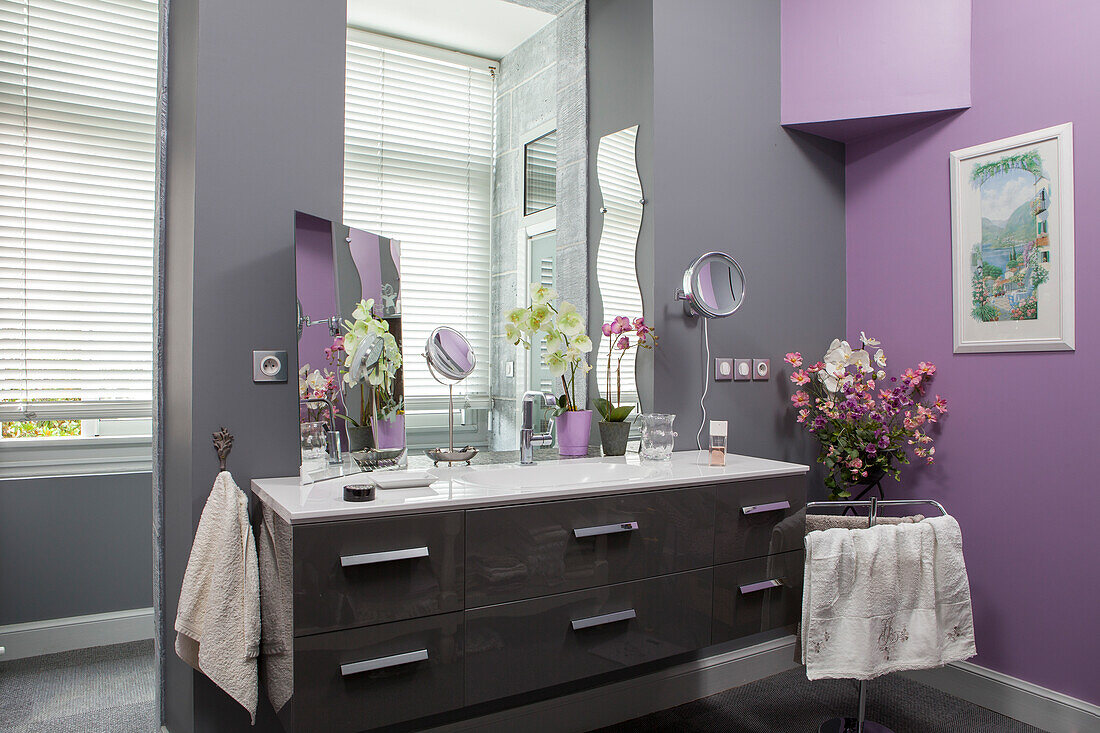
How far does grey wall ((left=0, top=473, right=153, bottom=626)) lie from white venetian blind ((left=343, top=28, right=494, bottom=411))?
128cm

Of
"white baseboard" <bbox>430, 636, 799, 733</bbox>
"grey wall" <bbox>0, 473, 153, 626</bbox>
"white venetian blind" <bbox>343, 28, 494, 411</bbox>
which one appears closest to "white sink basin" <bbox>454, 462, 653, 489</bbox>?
"white baseboard" <bbox>430, 636, 799, 733</bbox>

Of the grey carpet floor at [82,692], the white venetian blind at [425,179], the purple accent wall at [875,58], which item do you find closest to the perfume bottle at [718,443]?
Answer: the purple accent wall at [875,58]

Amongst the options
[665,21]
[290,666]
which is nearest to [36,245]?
[290,666]

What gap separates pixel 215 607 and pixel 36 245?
2.09 m

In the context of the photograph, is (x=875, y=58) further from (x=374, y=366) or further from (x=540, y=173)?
(x=374, y=366)

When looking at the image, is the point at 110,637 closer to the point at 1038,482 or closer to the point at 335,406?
the point at 335,406

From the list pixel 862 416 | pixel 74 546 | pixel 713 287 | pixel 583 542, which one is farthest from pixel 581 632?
pixel 74 546

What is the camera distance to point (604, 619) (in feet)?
5.77

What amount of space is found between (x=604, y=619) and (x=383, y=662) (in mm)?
586

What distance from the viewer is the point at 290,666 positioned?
54.8 inches

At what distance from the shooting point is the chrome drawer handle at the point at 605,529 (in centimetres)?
172

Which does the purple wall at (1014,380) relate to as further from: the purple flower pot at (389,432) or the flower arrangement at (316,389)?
the flower arrangement at (316,389)

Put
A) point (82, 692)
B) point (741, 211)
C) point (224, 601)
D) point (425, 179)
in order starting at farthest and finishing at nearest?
point (425, 179) → point (741, 211) → point (82, 692) → point (224, 601)

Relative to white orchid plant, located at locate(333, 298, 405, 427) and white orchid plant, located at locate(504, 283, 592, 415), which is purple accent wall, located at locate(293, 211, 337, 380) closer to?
white orchid plant, located at locate(333, 298, 405, 427)
